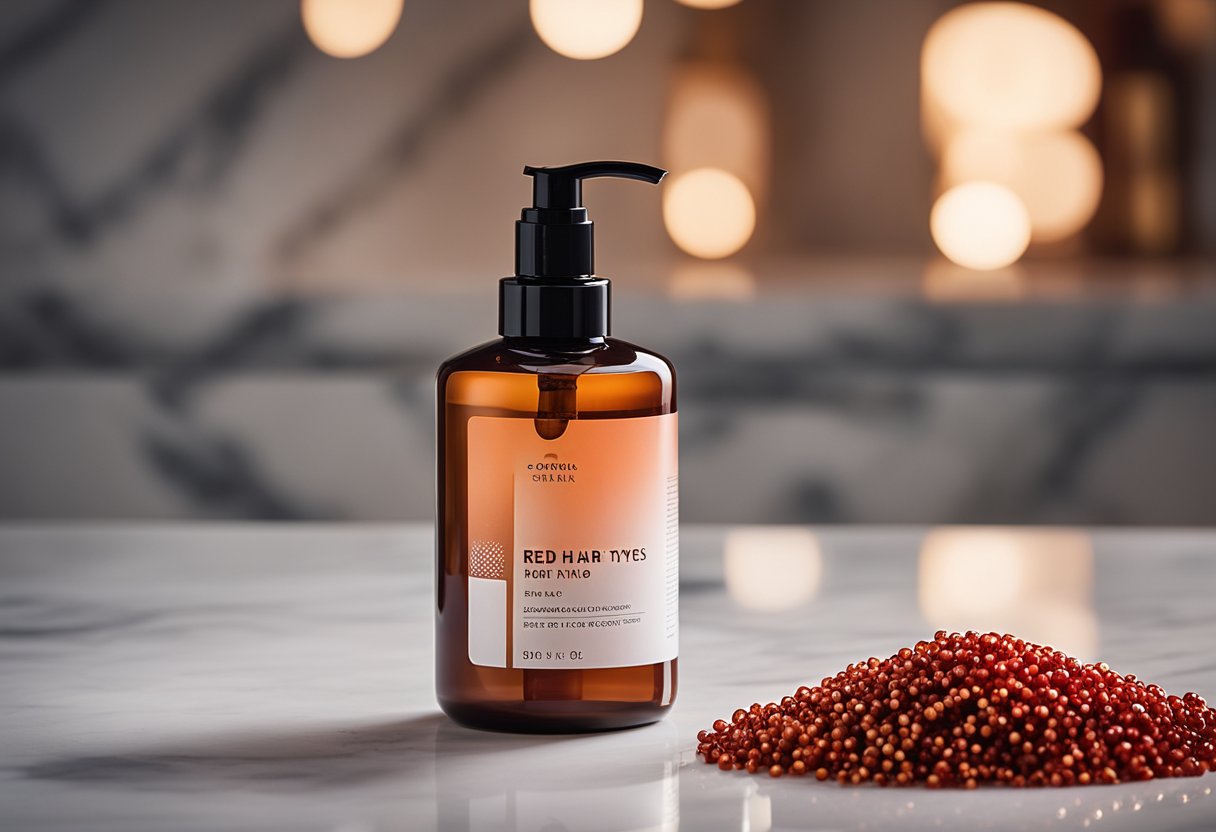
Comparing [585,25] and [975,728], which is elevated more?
[585,25]

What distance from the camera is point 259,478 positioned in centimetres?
126

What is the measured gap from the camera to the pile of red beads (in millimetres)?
503

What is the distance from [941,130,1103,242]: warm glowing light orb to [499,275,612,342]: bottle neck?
921mm

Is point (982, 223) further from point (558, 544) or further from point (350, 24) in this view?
point (558, 544)

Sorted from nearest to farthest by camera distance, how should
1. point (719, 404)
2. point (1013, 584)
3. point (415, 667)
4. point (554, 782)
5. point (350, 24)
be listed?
point (554, 782), point (415, 667), point (1013, 584), point (719, 404), point (350, 24)

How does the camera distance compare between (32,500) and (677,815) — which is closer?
(677,815)

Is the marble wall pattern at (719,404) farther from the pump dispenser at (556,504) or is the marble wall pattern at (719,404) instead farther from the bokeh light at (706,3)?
the pump dispenser at (556,504)

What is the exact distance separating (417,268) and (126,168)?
25cm

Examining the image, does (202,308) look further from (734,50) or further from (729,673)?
(729,673)

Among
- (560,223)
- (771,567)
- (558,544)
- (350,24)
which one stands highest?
Result: (350,24)

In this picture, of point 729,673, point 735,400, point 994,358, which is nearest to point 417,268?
point 735,400

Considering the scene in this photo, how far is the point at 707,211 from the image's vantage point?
4.61ft

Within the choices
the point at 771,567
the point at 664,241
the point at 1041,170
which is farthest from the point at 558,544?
the point at 1041,170

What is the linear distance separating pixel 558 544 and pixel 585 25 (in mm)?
894
